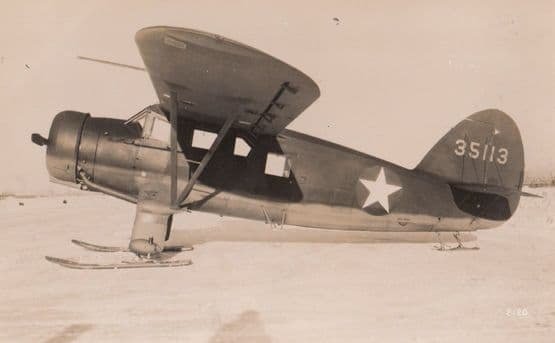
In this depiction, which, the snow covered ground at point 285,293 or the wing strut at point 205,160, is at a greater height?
the wing strut at point 205,160

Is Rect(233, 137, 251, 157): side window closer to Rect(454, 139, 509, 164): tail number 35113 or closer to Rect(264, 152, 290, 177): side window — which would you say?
Rect(264, 152, 290, 177): side window

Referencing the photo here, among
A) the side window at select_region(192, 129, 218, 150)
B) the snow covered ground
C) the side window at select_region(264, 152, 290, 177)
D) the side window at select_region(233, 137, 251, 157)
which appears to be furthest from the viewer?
the side window at select_region(264, 152, 290, 177)

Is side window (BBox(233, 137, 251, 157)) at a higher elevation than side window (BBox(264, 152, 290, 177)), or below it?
higher

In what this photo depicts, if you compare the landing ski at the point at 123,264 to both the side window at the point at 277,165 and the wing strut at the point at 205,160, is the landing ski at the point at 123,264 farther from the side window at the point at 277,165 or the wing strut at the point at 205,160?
the side window at the point at 277,165

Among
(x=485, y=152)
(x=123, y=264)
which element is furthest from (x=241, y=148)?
(x=485, y=152)

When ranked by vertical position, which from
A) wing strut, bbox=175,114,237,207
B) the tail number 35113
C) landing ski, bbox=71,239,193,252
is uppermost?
the tail number 35113

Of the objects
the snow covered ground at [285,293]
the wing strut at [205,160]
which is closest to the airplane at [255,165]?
the wing strut at [205,160]

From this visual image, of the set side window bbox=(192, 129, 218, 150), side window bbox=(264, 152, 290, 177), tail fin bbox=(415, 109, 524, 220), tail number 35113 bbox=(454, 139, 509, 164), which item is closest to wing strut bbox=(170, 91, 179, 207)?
side window bbox=(192, 129, 218, 150)
